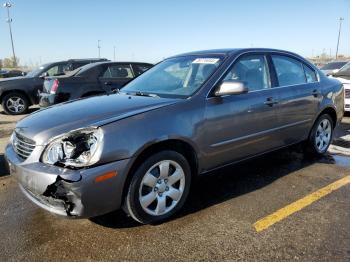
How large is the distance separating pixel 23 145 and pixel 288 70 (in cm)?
350

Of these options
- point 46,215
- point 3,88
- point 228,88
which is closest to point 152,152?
point 228,88

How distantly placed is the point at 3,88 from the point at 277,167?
9028 mm

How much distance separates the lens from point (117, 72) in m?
9.20

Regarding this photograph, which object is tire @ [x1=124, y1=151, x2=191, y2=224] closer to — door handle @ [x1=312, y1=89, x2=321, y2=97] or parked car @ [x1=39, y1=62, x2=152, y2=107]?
door handle @ [x1=312, y1=89, x2=321, y2=97]

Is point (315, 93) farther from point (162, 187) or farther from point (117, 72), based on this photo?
point (117, 72)

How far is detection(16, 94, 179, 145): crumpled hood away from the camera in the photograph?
315 centimetres

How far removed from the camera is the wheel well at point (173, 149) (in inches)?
127

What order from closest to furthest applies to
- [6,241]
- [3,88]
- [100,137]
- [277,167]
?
[100,137]
[6,241]
[277,167]
[3,88]

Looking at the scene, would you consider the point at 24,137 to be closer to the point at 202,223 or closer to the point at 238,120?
the point at 202,223

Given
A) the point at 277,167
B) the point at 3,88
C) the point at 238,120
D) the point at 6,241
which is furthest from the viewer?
the point at 3,88

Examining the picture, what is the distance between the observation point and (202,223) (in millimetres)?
3512

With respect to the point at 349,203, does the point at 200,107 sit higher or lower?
higher

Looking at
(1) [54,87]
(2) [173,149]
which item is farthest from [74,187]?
(1) [54,87]

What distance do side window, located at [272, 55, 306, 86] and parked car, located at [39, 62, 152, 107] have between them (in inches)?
165
